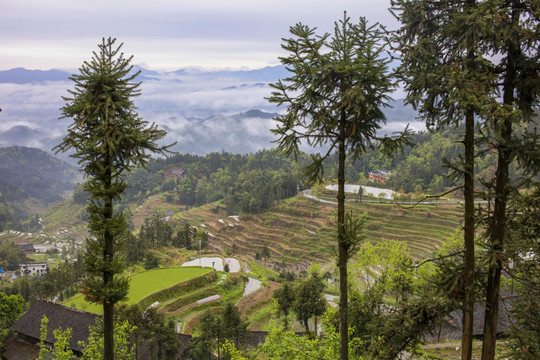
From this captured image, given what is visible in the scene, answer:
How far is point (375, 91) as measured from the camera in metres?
6.31

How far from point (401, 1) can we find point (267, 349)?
24.3 ft

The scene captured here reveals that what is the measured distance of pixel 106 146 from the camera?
7.25 m

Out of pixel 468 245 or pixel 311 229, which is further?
pixel 311 229

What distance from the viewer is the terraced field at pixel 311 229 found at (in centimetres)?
4725

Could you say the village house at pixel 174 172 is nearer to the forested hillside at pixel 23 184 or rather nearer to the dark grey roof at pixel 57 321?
the forested hillside at pixel 23 184

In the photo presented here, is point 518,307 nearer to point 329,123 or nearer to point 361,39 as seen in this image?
point 329,123

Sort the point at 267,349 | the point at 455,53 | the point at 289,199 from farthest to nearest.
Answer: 1. the point at 289,199
2. the point at 267,349
3. the point at 455,53

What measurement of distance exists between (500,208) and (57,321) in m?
22.7

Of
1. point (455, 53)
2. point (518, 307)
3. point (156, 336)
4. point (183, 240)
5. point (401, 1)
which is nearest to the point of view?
point (518, 307)

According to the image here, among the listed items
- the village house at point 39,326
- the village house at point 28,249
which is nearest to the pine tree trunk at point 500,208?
the village house at point 39,326

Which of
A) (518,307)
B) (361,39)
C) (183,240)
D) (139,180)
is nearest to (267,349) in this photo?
(518,307)

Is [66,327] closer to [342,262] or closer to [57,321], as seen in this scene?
[57,321]

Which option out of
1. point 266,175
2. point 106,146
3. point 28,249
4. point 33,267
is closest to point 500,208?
point 106,146

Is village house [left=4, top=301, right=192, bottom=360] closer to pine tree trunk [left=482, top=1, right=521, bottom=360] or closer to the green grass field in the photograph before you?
the green grass field
